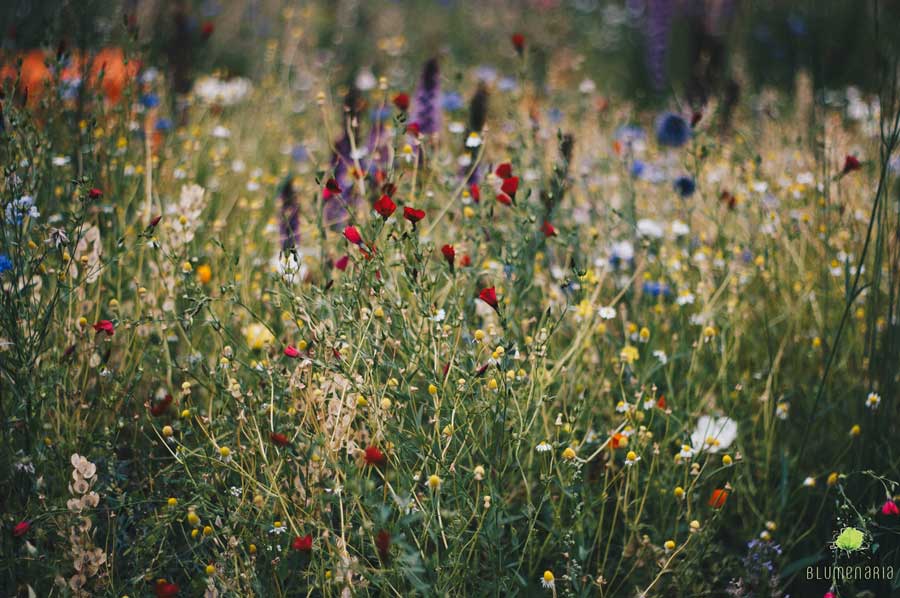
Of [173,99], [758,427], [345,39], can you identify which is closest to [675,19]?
[345,39]

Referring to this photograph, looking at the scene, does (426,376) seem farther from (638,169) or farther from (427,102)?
(638,169)

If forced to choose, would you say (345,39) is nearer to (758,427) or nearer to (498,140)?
(498,140)

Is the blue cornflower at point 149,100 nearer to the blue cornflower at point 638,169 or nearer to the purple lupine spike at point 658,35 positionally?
the blue cornflower at point 638,169

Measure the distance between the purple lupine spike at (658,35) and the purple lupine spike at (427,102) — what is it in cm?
360

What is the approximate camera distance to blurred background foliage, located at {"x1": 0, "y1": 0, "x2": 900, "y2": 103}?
5.23 meters

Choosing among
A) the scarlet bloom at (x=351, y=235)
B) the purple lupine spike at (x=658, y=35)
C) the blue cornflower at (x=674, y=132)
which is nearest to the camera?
the scarlet bloom at (x=351, y=235)

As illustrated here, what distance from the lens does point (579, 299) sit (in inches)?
86.3

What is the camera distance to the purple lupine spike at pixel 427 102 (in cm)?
288

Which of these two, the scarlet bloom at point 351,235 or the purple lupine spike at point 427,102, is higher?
the purple lupine spike at point 427,102

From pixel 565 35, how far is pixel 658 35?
74 cm

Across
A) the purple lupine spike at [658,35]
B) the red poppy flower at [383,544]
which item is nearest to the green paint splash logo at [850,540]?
the red poppy flower at [383,544]

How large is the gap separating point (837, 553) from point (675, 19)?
634cm

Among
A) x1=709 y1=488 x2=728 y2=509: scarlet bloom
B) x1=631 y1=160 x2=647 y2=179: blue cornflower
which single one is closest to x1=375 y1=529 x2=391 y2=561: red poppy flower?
x1=709 y1=488 x2=728 y2=509: scarlet bloom

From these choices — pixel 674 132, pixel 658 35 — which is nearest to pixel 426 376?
pixel 674 132
